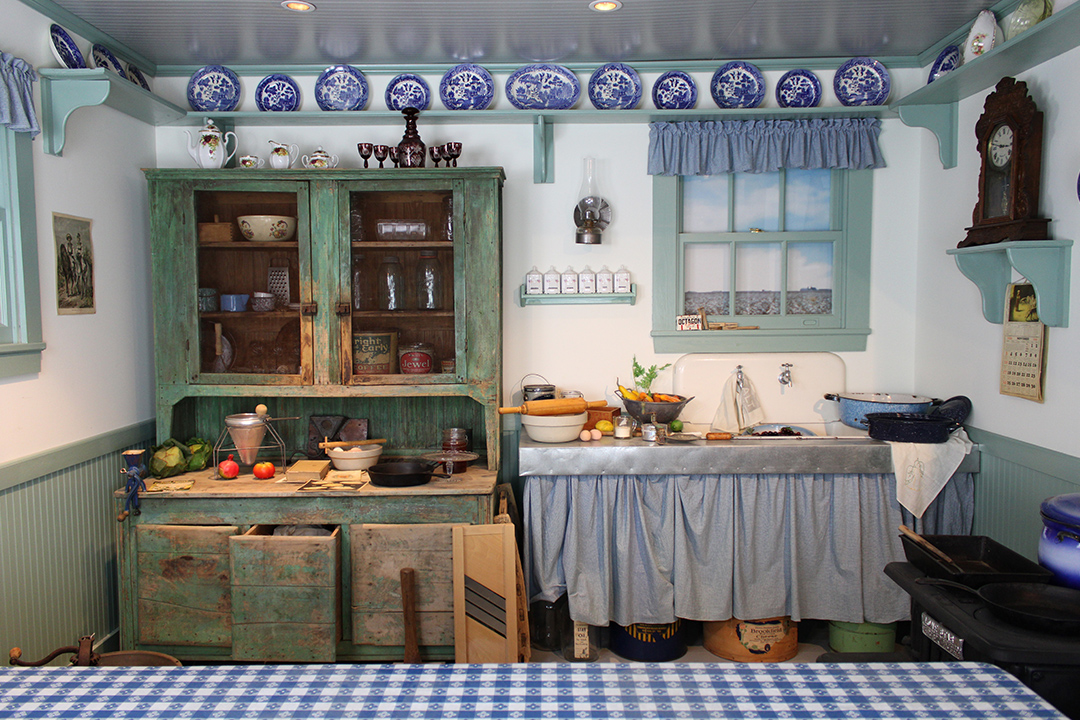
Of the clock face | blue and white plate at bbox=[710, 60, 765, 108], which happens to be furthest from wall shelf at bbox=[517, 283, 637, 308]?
the clock face

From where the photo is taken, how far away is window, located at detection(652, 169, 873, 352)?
366 centimetres

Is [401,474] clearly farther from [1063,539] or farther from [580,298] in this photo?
[1063,539]

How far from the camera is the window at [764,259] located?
3.66 metres

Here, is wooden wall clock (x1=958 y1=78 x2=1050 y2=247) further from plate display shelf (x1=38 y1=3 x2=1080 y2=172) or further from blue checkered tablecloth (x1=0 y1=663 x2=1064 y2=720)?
blue checkered tablecloth (x1=0 y1=663 x2=1064 y2=720)

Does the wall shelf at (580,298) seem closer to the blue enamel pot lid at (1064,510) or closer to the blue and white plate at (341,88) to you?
the blue and white plate at (341,88)

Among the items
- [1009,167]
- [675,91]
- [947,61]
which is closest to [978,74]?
[1009,167]

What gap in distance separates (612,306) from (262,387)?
165 cm

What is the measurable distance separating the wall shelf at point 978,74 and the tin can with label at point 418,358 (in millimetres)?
2342

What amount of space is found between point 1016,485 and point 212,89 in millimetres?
3910

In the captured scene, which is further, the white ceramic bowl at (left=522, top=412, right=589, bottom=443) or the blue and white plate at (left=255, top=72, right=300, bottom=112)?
the blue and white plate at (left=255, top=72, right=300, bottom=112)

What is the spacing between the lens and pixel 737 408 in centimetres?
365

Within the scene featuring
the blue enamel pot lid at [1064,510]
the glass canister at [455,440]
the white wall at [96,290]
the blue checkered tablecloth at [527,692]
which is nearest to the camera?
Answer: the blue checkered tablecloth at [527,692]

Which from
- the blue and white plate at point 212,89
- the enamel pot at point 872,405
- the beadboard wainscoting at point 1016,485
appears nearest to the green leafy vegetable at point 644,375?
the enamel pot at point 872,405

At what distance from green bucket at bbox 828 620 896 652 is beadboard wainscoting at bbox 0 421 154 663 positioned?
3132 mm
